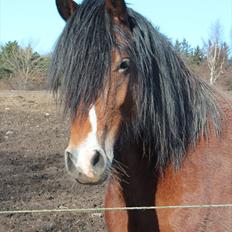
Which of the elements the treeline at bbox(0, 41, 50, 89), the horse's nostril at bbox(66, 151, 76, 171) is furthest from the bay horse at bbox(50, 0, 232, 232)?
the treeline at bbox(0, 41, 50, 89)

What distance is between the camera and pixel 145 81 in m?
2.67

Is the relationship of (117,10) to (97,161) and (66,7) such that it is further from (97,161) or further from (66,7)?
(97,161)

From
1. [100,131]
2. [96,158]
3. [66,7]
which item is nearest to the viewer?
[96,158]

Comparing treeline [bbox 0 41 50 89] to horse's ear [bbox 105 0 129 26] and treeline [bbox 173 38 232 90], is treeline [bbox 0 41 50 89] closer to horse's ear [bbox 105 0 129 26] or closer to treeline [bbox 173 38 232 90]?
treeline [bbox 173 38 232 90]

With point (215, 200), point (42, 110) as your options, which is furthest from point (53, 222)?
point (42, 110)

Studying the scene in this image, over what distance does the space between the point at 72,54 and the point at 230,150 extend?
108 centimetres

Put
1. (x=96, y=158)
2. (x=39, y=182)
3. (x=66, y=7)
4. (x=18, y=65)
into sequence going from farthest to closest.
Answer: (x=18, y=65), (x=39, y=182), (x=66, y=7), (x=96, y=158)

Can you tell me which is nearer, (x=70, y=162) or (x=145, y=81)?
(x=70, y=162)

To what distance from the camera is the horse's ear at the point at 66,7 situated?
9.08 ft

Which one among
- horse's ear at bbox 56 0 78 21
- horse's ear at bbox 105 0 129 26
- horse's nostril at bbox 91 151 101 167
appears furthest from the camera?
horse's ear at bbox 56 0 78 21

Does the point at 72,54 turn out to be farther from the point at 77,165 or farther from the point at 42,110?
the point at 42,110

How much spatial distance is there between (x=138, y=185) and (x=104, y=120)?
22.6 inches

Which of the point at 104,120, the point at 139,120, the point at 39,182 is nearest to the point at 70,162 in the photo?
the point at 104,120

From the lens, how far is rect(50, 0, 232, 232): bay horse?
2.49 m
